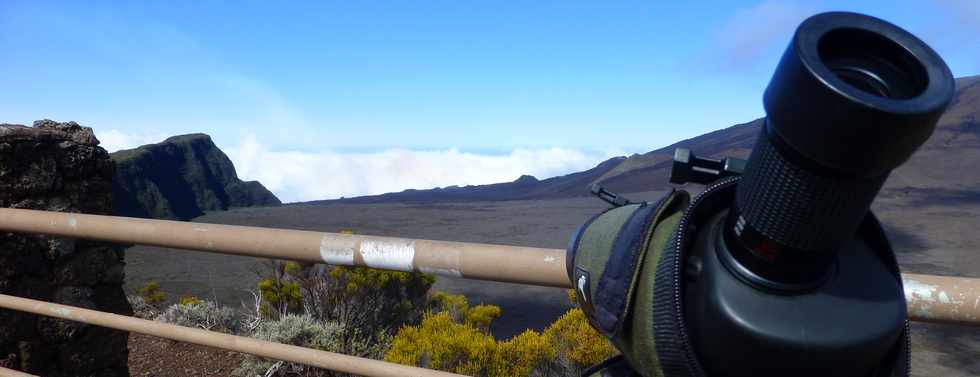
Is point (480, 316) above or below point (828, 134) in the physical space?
below

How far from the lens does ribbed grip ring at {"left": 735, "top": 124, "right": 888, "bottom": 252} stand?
1.84ft

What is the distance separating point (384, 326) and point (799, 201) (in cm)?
638

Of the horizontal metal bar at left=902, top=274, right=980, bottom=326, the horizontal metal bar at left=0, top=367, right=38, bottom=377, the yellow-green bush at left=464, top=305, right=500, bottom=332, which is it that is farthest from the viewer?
the yellow-green bush at left=464, top=305, right=500, bottom=332

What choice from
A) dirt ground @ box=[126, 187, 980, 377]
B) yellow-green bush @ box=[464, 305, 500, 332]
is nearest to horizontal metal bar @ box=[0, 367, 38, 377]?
yellow-green bush @ box=[464, 305, 500, 332]

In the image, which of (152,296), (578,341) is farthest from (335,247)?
(152,296)

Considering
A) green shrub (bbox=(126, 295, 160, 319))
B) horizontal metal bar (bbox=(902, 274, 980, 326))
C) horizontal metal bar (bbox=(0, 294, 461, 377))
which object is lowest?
green shrub (bbox=(126, 295, 160, 319))

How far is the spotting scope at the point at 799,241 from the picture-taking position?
1.68 feet

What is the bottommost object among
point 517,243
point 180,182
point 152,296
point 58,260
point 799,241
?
point 517,243

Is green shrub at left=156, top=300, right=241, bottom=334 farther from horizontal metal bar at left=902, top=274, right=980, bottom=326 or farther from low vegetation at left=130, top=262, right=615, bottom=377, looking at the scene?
horizontal metal bar at left=902, top=274, right=980, bottom=326

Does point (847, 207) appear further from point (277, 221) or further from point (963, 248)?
point (277, 221)

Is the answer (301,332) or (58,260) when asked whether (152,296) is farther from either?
(58,260)

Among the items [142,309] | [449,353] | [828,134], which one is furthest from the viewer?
[142,309]

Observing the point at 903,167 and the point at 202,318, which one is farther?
the point at 903,167

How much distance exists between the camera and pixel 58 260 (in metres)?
3.05
